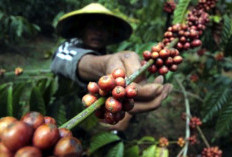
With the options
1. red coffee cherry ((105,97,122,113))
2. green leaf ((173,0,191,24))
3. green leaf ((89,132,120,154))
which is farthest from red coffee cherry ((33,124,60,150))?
green leaf ((89,132,120,154))

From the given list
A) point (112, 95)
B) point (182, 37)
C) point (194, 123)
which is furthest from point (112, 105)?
point (194, 123)

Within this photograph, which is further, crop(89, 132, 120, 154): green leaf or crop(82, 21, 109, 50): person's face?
crop(82, 21, 109, 50): person's face

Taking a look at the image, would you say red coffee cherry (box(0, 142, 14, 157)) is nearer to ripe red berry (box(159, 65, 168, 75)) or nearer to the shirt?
ripe red berry (box(159, 65, 168, 75))

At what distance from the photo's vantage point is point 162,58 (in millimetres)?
861

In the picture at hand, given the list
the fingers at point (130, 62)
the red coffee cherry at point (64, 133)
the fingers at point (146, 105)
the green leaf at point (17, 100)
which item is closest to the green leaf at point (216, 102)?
the fingers at point (146, 105)

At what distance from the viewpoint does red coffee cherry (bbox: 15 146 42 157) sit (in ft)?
1.29

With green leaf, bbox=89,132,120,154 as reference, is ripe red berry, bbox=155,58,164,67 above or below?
A: above

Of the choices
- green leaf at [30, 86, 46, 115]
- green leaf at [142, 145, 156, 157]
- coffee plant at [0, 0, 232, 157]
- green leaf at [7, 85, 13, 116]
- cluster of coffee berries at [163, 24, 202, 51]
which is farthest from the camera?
green leaf at [142, 145, 156, 157]

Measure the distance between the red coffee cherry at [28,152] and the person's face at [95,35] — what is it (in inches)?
57.5

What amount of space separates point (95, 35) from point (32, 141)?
4.73ft

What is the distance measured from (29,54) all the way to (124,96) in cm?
645

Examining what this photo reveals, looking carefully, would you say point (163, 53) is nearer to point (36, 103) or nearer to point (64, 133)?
point (64, 133)

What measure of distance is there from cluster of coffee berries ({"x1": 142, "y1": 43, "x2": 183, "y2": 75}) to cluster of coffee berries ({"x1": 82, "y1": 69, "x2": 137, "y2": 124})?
0.30 m

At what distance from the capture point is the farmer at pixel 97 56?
97 centimetres
